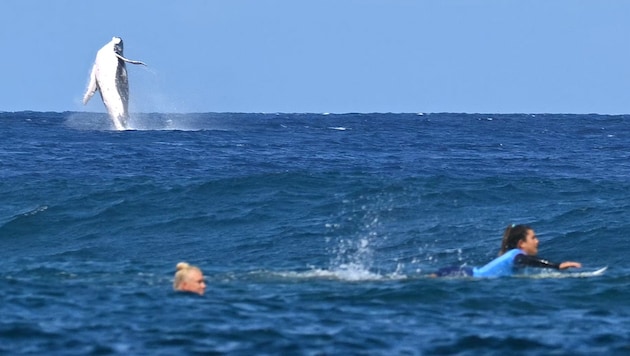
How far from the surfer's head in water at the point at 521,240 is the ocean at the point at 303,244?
386 mm

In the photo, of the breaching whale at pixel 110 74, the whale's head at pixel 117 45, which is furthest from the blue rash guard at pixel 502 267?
the whale's head at pixel 117 45

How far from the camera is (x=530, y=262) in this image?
1528 centimetres

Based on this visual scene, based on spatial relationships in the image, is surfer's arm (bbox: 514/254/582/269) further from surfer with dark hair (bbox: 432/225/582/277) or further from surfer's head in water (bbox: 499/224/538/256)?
surfer's head in water (bbox: 499/224/538/256)

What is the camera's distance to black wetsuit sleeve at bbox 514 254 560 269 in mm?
15125

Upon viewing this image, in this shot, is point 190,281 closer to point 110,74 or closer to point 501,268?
point 501,268

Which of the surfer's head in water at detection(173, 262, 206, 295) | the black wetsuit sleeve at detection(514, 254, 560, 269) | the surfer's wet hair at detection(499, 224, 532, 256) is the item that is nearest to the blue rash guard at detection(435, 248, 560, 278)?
the black wetsuit sleeve at detection(514, 254, 560, 269)

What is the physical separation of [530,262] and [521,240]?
1.29ft

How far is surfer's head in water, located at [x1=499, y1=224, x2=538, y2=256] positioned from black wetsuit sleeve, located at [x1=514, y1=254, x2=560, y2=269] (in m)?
0.21

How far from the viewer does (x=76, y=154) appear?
38062 mm

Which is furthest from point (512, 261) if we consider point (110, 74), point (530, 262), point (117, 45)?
point (117, 45)

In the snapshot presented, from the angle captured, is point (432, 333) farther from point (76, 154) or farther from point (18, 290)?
point (76, 154)

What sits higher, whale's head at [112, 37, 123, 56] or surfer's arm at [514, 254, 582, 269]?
whale's head at [112, 37, 123, 56]

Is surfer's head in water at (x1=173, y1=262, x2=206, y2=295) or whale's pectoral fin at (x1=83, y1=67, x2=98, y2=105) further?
whale's pectoral fin at (x1=83, y1=67, x2=98, y2=105)

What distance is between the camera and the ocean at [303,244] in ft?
38.4
